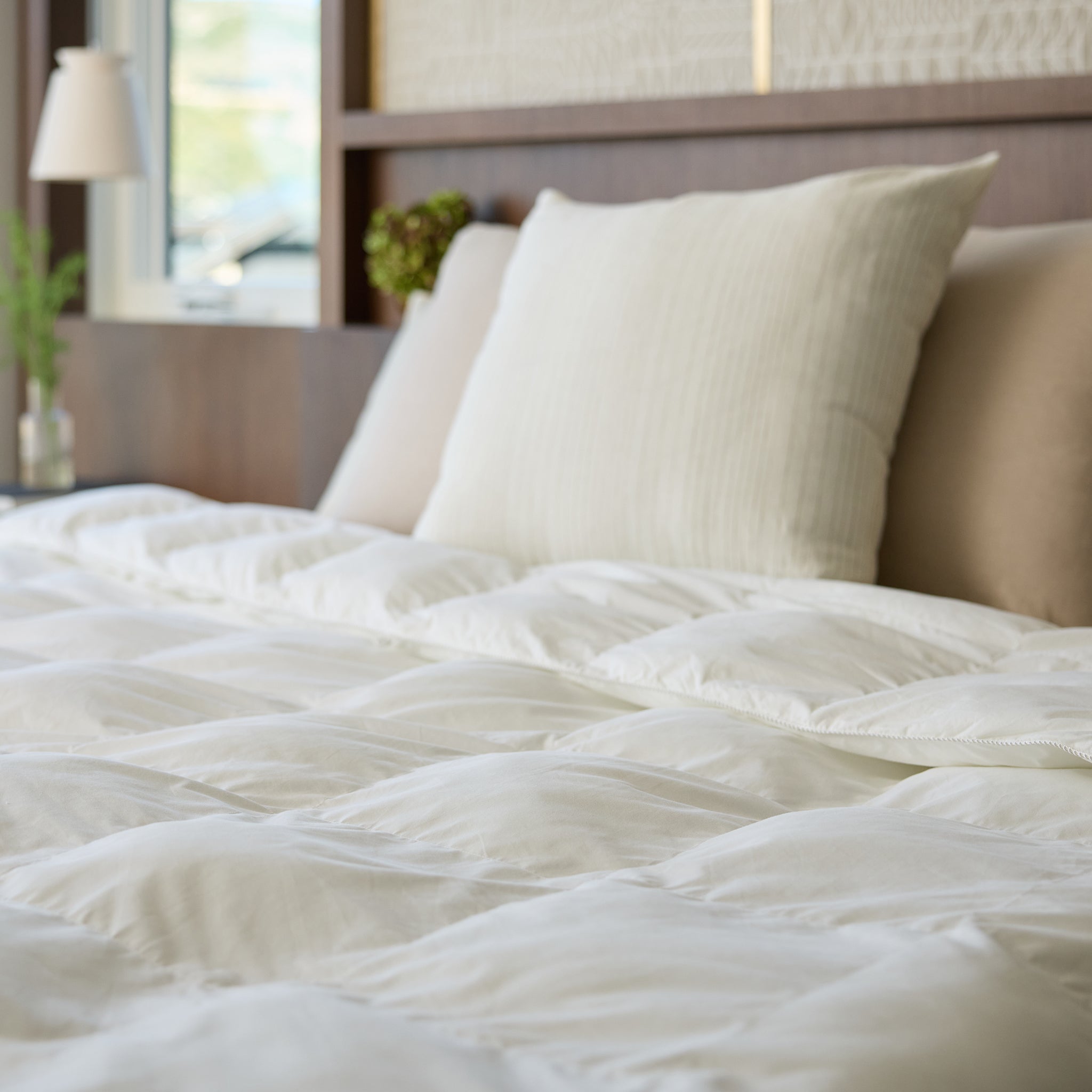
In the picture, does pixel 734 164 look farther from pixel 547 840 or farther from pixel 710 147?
pixel 547 840

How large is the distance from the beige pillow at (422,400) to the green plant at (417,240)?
1.08ft

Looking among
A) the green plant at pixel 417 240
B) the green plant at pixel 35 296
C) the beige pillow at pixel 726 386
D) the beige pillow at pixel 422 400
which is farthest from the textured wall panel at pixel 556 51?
the green plant at pixel 35 296

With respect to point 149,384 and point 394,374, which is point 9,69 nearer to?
point 149,384

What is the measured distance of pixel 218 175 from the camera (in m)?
3.29

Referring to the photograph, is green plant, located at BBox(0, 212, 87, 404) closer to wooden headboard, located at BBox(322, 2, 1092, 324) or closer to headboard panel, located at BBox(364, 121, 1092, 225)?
wooden headboard, located at BBox(322, 2, 1092, 324)

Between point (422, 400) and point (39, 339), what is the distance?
1.41 metres

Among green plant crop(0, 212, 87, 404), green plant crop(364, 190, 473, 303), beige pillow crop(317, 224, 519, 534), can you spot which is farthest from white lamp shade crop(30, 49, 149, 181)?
beige pillow crop(317, 224, 519, 534)

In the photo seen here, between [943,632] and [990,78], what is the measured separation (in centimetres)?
102

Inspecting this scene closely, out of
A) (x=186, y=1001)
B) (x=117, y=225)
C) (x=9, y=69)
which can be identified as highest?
(x=9, y=69)

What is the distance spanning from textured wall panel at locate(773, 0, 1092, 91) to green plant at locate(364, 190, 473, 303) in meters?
0.60

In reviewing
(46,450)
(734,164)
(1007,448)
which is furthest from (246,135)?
(1007,448)

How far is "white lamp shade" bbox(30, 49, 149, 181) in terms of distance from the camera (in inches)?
109

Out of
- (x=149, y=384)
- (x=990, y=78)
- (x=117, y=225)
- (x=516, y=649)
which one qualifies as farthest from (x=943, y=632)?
(x=117, y=225)

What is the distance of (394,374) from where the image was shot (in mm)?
2062
